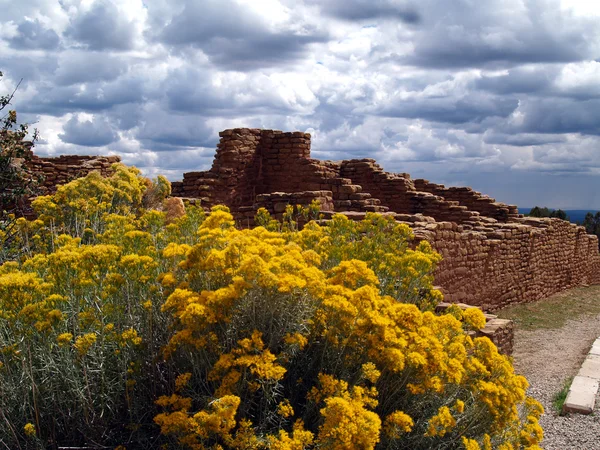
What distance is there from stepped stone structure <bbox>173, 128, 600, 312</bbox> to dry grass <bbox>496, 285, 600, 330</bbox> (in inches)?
11.6

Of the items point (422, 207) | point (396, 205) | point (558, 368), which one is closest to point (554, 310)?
point (422, 207)

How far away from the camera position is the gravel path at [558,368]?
641 centimetres

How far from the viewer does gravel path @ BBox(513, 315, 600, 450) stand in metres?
6.41

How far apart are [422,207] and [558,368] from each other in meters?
7.71

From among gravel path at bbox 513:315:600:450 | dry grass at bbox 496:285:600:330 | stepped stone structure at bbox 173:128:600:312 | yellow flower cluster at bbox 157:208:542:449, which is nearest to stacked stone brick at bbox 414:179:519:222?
stepped stone structure at bbox 173:128:600:312

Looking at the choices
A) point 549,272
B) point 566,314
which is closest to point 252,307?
point 566,314

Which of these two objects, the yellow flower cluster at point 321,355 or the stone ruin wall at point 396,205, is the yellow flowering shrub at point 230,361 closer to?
the yellow flower cluster at point 321,355

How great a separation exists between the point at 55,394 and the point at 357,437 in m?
1.93

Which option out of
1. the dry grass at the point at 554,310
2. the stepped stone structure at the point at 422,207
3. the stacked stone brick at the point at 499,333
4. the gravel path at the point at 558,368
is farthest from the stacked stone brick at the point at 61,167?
the gravel path at the point at 558,368

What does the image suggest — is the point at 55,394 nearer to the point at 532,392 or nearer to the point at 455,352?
the point at 455,352

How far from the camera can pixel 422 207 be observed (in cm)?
1617

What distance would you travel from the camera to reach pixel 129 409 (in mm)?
3734

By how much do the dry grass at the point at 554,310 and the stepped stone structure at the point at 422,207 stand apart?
11.6 inches

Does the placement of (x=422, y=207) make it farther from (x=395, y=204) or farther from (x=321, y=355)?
(x=321, y=355)
